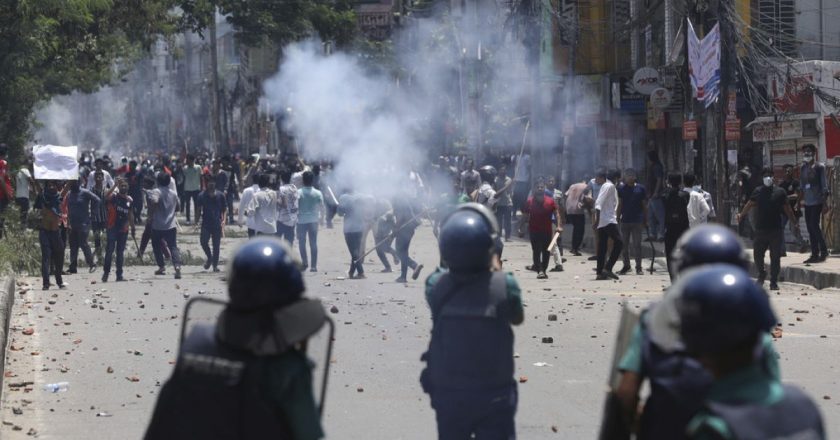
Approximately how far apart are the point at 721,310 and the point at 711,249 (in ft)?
2.45

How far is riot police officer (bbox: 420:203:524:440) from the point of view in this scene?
5.46 metres

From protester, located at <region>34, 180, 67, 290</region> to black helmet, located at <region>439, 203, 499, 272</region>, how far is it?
13349 millimetres

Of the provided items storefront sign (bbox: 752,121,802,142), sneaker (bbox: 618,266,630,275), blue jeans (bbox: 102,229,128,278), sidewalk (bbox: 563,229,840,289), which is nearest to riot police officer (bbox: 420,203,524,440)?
sidewalk (bbox: 563,229,840,289)

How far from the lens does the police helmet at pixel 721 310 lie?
3.06 metres

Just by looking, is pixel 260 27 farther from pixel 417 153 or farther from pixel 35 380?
pixel 35 380

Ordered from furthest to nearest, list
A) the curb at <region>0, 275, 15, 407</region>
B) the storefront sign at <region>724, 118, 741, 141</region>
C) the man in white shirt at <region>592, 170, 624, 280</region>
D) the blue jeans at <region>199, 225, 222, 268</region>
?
the storefront sign at <region>724, 118, 741, 141</region>, the blue jeans at <region>199, 225, 222, 268</region>, the man in white shirt at <region>592, 170, 624, 280</region>, the curb at <region>0, 275, 15, 407</region>

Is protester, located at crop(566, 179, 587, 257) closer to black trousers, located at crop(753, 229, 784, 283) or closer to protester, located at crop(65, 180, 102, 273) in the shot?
black trousers, located at crop(753, 229, 784, 283)

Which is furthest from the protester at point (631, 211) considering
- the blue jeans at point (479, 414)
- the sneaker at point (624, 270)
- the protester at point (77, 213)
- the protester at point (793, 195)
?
the blue jeans at point (479, 414)

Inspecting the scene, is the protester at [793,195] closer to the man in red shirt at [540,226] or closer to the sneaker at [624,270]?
the sneaker at [624,270]

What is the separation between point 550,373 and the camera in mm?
10898

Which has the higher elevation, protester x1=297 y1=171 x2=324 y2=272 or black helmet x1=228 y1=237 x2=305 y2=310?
black helmet x1=228 y1=237 x2=305 y2=310

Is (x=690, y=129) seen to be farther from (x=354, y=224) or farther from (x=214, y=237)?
(x=214, y=237)

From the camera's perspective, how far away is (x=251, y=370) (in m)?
3.72

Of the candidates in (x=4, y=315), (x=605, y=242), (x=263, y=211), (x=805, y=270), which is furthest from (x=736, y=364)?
(x=263, y=211)
